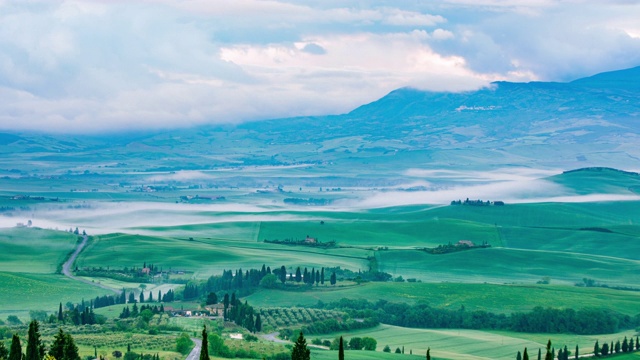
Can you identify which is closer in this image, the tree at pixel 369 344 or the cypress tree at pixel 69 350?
the cypress tree at pixel 69 350

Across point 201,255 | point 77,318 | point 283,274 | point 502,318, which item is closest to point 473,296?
point 502,318

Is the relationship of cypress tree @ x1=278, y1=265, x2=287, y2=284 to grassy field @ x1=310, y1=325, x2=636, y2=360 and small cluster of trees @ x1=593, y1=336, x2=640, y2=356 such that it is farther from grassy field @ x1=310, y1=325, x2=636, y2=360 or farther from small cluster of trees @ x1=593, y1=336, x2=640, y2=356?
small cluster of trees @ x1=593, y1=336, x2=640, y2=356

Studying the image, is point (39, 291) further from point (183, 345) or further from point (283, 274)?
point (183, 345)

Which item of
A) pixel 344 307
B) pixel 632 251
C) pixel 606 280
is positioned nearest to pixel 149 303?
pixel 344 307

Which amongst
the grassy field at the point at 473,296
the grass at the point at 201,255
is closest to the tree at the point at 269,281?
the grassy field at the point at 473,296

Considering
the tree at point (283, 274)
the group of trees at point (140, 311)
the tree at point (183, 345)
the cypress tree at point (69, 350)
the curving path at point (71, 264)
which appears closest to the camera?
the cypress tree at point (69, 350)

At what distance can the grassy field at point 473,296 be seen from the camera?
4594 inches

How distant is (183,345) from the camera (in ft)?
284

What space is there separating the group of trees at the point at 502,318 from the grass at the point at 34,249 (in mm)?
44410

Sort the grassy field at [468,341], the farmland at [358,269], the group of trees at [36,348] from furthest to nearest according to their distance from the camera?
the farmland at [358,269], the grassy field at [468,341], the group of trees at [36,348]

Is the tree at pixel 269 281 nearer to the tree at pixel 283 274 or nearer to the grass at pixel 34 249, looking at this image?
the tree at pixel 283 274

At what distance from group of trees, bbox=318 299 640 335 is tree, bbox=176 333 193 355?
25.1 m

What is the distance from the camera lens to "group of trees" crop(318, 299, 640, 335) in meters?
107

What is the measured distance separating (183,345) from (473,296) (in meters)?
42.4
